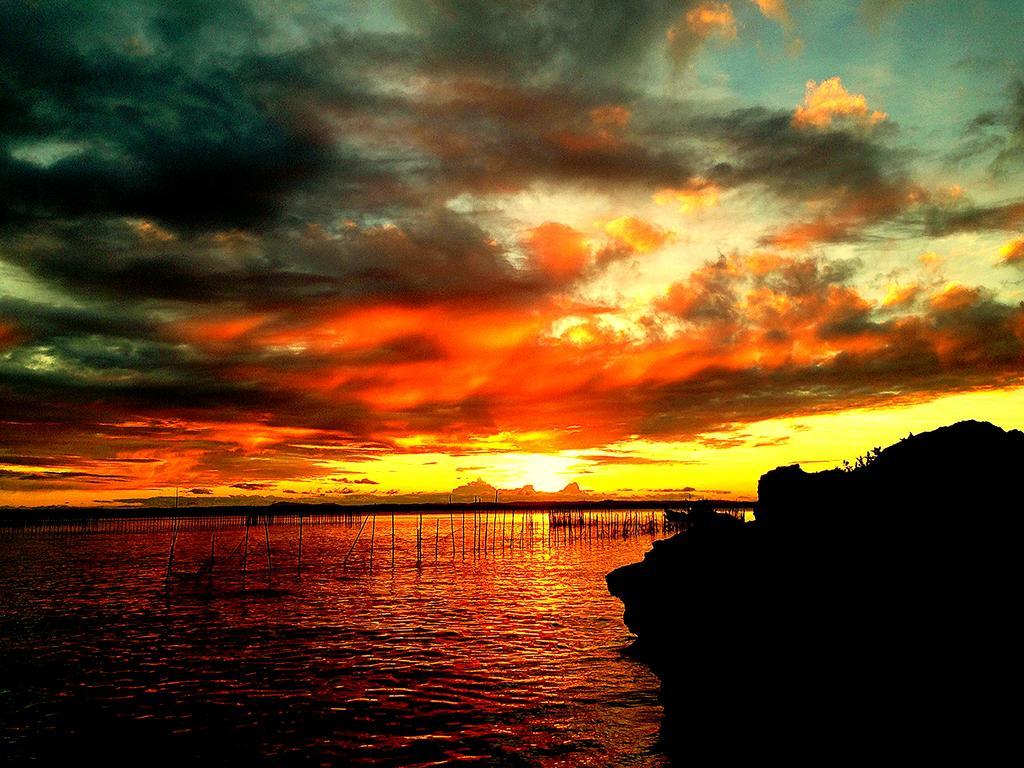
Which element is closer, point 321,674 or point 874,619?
point 874,619

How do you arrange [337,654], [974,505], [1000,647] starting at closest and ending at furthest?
[1000,647] → [974,505] → [337,654]

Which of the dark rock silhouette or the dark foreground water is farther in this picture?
the dark foreground water

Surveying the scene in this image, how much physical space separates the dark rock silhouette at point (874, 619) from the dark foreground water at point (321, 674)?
305cm

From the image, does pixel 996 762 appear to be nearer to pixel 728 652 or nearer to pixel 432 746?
pixel 728 652

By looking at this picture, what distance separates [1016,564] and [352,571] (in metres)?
53.8

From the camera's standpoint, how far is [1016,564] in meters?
10.7

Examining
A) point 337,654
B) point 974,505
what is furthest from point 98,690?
point 974,505

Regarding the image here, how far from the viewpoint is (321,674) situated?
2403 centimetres

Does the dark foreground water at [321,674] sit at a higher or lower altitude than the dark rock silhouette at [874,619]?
lower

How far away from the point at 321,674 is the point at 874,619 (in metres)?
19.3

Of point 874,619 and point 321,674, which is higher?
point 874,619

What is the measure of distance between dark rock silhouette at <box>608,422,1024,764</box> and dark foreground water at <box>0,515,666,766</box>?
10.00 feet

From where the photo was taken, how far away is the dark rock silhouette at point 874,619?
1034 cm

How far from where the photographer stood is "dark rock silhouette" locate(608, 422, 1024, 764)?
10336mm
